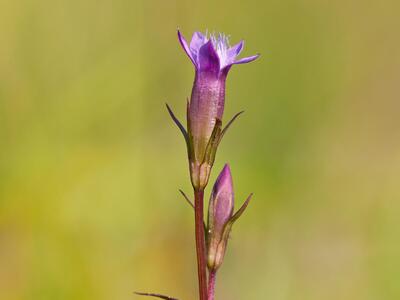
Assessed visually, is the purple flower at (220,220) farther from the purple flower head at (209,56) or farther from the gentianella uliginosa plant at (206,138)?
the purple flower head at (209,56)

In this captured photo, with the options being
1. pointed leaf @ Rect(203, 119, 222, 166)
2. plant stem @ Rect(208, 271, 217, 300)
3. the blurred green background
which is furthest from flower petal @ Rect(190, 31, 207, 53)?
the blurred green background

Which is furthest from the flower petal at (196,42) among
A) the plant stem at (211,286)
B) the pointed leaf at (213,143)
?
the plant stem at (211,286)

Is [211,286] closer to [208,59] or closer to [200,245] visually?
[200,245]

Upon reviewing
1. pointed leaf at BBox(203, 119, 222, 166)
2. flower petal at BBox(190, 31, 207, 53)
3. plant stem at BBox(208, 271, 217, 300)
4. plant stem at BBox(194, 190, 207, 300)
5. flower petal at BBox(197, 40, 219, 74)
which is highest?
flower petal at BBox(190, 31, 207, 53)

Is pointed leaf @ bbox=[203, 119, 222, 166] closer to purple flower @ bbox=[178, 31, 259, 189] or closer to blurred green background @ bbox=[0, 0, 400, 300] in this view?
purple flower @ bbox=[178, 31, 259, 189]

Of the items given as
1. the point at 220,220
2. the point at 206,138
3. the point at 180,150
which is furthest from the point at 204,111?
the point at 180,150

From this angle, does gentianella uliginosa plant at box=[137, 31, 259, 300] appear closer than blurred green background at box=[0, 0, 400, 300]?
Yes

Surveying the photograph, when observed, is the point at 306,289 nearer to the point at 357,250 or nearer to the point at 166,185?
the point at 357,250
